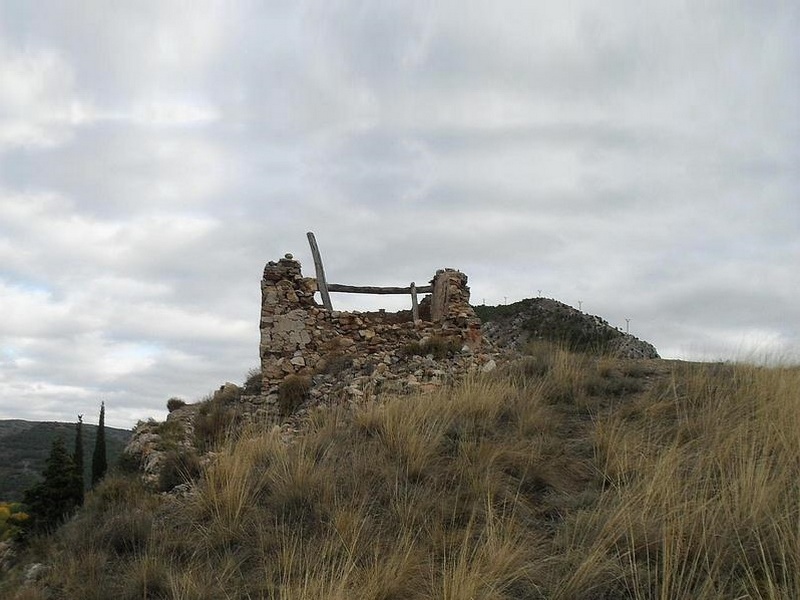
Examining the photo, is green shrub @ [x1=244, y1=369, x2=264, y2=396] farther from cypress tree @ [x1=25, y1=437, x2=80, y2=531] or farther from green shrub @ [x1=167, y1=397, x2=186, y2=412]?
cypress tree @ [x1=25, y1=437, x2=80, y2=531]

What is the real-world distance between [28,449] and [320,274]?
175 ft

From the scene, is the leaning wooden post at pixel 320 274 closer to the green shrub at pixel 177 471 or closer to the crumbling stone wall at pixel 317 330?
the crumbling stone wall at pixel 317 330

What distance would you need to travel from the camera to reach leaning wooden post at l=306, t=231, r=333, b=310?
1198cm

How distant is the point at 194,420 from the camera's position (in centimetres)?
1103

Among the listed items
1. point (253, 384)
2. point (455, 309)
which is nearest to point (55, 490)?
point (253, 384)

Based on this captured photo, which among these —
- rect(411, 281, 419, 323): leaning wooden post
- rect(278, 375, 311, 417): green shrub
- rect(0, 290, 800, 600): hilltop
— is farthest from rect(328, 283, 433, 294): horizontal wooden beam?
rect(0, 290, 800, 600): hilltop

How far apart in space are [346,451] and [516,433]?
1.54m

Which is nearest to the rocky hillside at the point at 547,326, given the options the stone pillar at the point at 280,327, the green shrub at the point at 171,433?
the stone pillar at the point at 280,327

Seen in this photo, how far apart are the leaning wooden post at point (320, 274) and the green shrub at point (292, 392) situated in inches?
72.8

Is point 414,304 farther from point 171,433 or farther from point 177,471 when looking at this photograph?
point 177,471

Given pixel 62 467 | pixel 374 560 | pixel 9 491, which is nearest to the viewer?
pixel 374 560

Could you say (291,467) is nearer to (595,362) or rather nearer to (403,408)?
(403,408)

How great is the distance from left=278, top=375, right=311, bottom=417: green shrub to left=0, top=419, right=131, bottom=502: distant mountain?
27.2 meters

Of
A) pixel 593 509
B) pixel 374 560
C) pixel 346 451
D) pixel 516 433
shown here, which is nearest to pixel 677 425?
pixel 516 433
